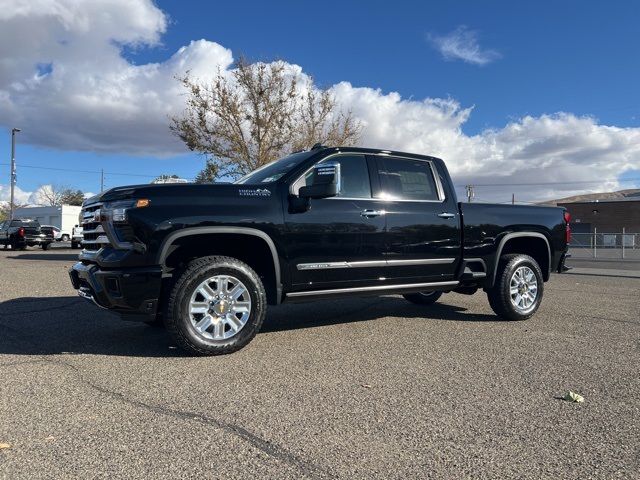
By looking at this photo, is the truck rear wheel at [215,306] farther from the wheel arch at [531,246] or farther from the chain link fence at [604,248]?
the chain link fence at [604,248]

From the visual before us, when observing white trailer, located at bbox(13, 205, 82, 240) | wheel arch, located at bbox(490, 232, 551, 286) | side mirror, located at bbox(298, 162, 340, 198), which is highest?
white trailer, located at bbox(13, 205, 82, 240)

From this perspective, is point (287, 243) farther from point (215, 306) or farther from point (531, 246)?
point (531, 246)

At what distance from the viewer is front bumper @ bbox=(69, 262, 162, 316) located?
4.59m

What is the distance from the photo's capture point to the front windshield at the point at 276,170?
18.4ft

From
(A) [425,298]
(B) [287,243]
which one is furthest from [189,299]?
(A) [425,298]

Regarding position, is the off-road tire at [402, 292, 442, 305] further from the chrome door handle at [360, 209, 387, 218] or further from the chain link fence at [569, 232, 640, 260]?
the chain link fence at [569, 232, 640, 260]

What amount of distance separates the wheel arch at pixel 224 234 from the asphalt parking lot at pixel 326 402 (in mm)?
729

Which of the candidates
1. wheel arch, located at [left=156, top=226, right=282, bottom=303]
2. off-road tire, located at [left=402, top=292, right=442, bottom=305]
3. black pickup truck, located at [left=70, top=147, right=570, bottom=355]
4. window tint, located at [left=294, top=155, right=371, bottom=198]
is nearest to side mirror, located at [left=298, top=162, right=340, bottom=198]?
black pickup truck, located at [left=70, top=147, right=570, bottom=355]

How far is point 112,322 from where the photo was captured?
6.49 metres

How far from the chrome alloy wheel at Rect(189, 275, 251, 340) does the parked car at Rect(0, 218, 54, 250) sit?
83.9 ft

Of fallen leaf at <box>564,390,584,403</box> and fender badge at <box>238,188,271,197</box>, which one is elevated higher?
fender badge at <box>238,188,271,197</box>

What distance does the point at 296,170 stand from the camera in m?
5.46

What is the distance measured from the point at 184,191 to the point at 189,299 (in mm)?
984

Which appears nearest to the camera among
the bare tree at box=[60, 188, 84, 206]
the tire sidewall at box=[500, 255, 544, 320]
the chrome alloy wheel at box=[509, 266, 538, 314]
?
the tire sidewall at box=[500, 255, 544, 320]
